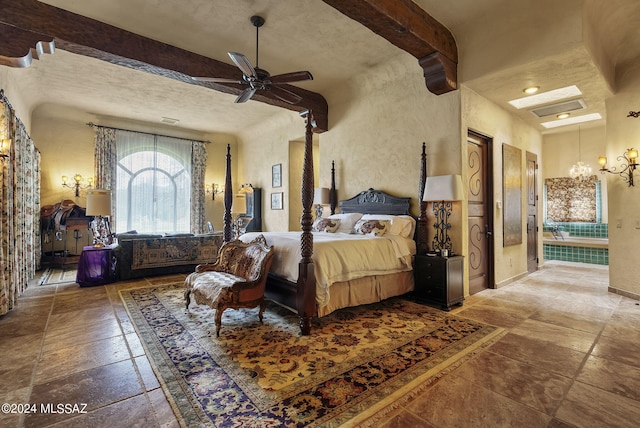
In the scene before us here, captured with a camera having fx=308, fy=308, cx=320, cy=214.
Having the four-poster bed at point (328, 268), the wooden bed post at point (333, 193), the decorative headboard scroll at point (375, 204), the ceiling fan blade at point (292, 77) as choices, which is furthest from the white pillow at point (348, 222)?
the ceiling fan blade at point (292, 77)

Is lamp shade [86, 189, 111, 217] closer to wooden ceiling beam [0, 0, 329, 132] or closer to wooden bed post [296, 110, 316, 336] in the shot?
wooden ceiling beam [0, 0, 329, 132]

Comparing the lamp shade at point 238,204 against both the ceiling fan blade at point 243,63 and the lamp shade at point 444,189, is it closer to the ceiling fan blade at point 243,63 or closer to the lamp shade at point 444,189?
the ceiling fan blade at point 243,63

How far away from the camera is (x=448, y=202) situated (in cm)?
428

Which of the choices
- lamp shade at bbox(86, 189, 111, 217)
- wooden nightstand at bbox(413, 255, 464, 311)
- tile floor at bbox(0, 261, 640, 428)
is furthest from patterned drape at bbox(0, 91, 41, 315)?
wooden nightstand at bbox(413, 255, 464, 311)

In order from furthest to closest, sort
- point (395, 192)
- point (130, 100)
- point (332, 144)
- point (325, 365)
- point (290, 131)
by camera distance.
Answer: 1. point (290, 131)
2. point (130, 100)
3. point (332, 144)
4. point (395, 192)
5. point (325, 365)

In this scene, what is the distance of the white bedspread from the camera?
315 centimetres

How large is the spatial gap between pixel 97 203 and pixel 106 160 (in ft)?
9.56

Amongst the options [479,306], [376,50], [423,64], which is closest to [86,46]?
[376,50]

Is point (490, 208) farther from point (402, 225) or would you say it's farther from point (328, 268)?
point (328, 268)

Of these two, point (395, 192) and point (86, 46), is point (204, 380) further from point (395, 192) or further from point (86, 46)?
point (86, 46)

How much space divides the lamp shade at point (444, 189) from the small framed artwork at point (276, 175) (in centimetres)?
448

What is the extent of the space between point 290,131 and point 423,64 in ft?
13.1

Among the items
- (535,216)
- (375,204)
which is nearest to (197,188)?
(375,204)

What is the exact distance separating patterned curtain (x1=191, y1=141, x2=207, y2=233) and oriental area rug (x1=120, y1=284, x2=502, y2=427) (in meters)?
5.18
